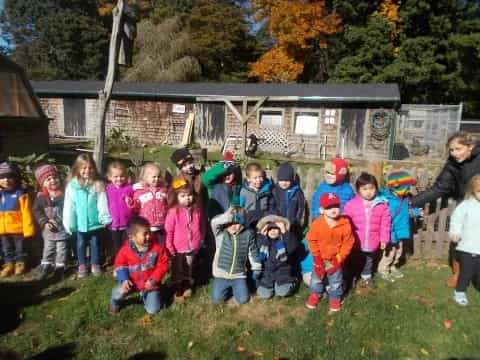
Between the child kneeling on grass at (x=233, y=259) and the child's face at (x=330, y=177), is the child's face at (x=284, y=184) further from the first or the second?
the child kneeling on grass at (x=233, y=259)

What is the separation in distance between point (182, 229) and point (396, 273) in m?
2.78

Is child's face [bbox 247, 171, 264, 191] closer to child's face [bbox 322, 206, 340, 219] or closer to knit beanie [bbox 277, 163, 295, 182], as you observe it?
knit beanie [bbox 277, 163, 295, 182]

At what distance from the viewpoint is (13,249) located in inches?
174

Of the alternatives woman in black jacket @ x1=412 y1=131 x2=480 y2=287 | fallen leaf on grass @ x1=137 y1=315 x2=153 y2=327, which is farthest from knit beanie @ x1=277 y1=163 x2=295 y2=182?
fallen leaf on grass @ x1=137 y1=315 x2=153 y2=327

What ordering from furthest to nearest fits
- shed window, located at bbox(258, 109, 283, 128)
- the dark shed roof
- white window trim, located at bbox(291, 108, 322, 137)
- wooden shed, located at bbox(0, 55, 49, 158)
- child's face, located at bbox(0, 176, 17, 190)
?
1. shed window, located at bbox(258, 109, 283, 128)
2. white window trim, located at bbox(291, 108, 322, 137)
3. the dark shed roof
4. wooden shed, located at bbox(0, 55, 49, 158)
5. child's face, located at bbox(0, 176, 17, 190)

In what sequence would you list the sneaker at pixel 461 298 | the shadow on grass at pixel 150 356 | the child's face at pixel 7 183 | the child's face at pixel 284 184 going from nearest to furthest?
the shadow on grass at pixel 150 356 < the sneaker at pixel 461 298 < the child's face at pixel 284 184 < the child's face at pixel 7 183

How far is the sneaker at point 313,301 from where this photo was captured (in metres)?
3.65

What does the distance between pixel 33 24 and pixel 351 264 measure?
55211 millimetres

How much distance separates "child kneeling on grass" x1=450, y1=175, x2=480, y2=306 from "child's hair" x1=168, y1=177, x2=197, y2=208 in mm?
2907

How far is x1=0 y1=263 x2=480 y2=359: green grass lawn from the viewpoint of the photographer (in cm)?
300

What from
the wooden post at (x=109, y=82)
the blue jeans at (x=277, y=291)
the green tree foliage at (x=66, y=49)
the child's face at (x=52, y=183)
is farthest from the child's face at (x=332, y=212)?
the green tree foliage at (x=66, y=49)

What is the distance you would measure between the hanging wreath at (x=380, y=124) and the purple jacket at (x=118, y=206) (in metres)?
13.8

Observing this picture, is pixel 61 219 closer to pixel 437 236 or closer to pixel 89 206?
pixel 89 206

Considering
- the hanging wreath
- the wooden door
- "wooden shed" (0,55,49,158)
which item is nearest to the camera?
"wooden shed" (0,55,49,158)
